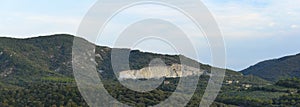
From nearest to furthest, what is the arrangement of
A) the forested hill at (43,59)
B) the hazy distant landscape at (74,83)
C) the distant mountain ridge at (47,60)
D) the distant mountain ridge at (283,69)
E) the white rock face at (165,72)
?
the hazy distant landscape at (74,83) < the forested hill at (43,59) < the distant mountain ridge at (47,60) < the white rock face at (165,72) < the distant mountain ridge at (283,69)

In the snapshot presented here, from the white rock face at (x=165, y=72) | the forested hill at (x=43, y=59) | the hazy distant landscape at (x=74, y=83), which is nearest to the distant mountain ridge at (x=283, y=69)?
the hazy distant landscape at (x=74, y=83)

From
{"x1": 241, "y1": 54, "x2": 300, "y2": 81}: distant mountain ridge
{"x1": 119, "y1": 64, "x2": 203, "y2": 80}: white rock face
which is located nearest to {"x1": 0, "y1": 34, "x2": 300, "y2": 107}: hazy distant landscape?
{"x1": 241, "y1": 54, "x2": 300, "y2": 81}: distant mountain ridge

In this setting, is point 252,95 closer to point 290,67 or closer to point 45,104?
point 45,104

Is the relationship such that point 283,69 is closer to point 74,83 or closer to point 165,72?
point 165,72

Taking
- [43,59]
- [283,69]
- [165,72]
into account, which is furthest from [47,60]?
[283,69]

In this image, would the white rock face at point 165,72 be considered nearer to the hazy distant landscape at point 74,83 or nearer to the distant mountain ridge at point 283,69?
the hazy distant landscape at point 74,83

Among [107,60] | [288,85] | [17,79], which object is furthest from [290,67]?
[17,79]

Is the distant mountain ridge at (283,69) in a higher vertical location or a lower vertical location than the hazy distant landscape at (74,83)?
higher
